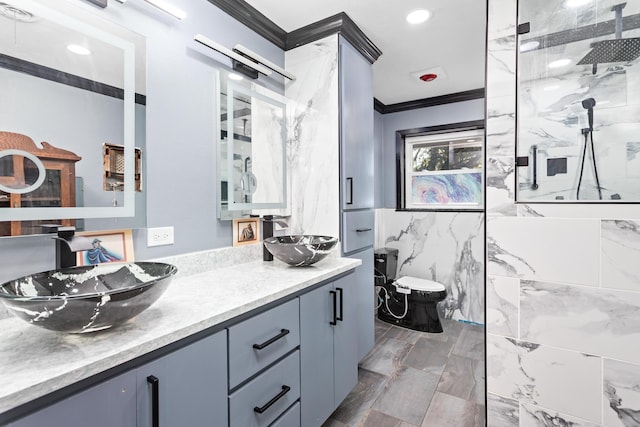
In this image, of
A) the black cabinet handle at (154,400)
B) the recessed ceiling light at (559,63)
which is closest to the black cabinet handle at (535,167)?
the recessed ceiling light at (559,63)

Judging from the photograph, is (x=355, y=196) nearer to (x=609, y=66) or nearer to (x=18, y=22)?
(x=609, y=66)

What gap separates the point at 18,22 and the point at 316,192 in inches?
63.3

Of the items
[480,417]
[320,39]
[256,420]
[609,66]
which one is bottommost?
[480,417]

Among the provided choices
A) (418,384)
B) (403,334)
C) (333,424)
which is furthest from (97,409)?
(403,334)

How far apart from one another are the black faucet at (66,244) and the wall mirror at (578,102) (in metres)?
1.88

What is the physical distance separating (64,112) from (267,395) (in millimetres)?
1385

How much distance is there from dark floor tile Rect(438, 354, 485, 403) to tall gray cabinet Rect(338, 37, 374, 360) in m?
0.61

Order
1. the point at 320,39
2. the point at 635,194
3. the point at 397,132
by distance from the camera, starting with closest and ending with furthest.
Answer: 1. the point at 635,194
2. the point at 320,39
3. the point at 397,132

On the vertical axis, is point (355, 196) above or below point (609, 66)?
below

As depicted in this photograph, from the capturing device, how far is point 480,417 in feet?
5.91

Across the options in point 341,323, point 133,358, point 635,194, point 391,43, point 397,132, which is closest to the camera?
point 133,358

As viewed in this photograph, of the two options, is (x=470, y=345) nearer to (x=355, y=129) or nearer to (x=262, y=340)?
(x=355, y=129)

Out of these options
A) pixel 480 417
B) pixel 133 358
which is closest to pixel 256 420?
pixel 133 358

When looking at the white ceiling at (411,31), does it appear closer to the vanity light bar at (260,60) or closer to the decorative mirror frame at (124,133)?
the vanity light bar at (260,60)
